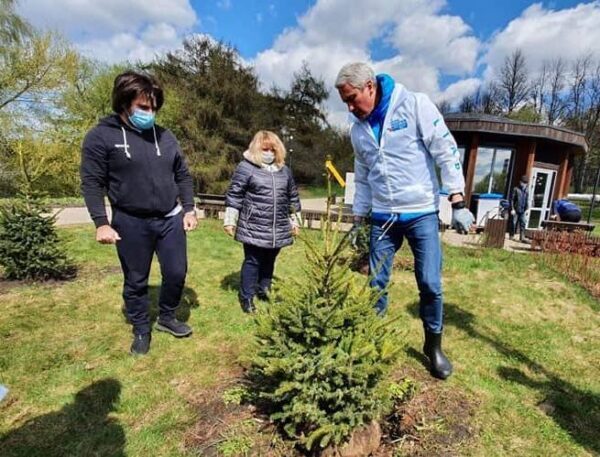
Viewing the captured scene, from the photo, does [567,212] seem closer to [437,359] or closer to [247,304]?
[437,359]

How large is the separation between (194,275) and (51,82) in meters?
16.1

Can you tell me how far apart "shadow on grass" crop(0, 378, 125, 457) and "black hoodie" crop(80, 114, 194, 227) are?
1198mm

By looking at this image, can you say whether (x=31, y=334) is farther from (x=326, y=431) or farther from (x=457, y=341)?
(x=457, y=341)

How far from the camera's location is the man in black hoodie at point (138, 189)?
267 cm

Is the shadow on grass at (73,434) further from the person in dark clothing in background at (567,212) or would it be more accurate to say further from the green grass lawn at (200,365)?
the person in dark clothing in background at (567,212)

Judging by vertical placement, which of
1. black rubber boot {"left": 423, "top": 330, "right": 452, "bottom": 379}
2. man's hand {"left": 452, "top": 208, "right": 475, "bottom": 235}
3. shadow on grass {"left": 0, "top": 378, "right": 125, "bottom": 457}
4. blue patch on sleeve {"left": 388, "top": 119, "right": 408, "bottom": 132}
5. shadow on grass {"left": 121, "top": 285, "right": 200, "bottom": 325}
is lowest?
shadow on grass {"left": 0, "top": 378, "right": 125, "bottom": 457}

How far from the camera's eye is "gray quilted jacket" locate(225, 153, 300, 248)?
3744 millimetres

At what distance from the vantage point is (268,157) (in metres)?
3.77

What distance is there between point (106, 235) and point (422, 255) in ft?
7.18

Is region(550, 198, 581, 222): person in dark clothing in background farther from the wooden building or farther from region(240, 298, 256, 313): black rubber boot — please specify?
region(240, 298, 256, 313): black rubber boot

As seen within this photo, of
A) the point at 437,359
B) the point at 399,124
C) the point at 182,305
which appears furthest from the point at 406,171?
the point at 182,305

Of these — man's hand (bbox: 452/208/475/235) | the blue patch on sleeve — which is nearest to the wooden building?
man's hand (bbox: 452/208/475/235)

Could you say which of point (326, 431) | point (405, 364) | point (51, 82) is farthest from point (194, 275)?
point (51, 82)

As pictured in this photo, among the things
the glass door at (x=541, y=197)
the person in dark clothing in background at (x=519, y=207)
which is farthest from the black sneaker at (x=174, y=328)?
the glass door at (x=541, y=197)
